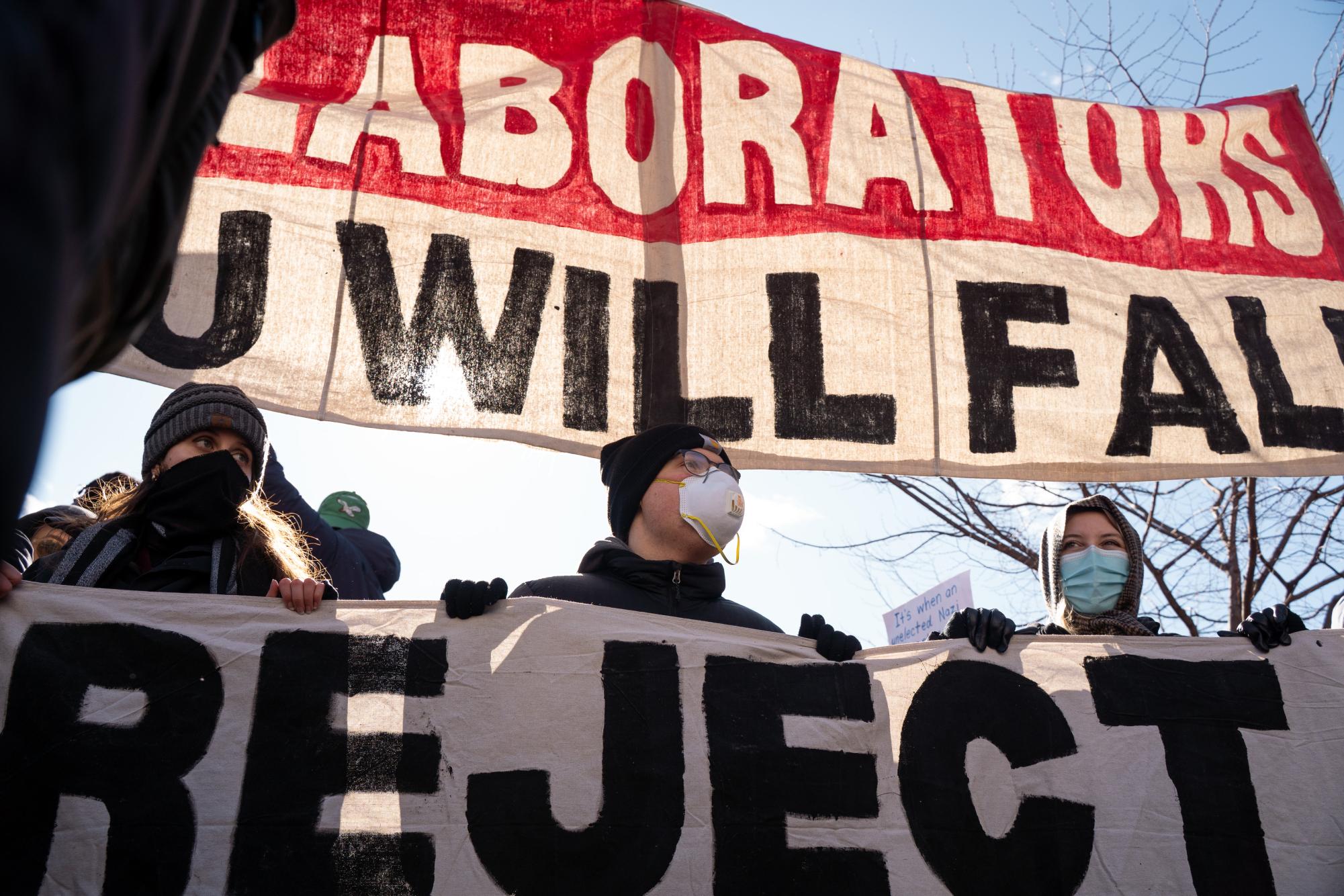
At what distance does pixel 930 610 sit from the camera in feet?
20.5

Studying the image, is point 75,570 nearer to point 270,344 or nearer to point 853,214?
point 270,344

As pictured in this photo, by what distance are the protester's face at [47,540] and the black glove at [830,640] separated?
2.41 meters

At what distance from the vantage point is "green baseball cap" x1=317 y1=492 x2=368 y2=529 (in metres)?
4.22

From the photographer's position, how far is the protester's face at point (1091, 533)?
3477 mm

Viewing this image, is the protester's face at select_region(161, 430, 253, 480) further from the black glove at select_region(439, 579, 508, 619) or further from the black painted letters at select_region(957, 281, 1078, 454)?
the black painted letters at select_region(957, 281, 1078, 454)

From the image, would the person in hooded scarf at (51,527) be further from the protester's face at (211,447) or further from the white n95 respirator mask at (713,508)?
the white n95 respirator mask at (713,508)

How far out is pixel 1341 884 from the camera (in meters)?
2.63

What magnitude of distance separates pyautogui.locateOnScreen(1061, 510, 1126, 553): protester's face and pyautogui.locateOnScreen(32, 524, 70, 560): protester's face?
3119 mm

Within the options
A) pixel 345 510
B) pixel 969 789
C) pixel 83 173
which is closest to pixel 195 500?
pixel 345 510

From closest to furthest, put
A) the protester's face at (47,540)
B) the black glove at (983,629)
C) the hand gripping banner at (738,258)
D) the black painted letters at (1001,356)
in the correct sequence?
the black glove at (983,629), the hand gripping banner at (738,258), the protester's face at (47,540), the black painted letters at (1001,356)

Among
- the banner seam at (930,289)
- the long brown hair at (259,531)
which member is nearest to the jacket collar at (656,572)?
the long brown hair at (259,531)

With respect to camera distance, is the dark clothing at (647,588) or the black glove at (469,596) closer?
the black glove at (469,596)

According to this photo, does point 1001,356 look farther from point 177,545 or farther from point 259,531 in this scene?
point 177,545

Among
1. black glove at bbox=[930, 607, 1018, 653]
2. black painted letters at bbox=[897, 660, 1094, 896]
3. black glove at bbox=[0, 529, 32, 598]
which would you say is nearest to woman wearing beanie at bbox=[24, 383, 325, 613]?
black glove at bbox=[0, 529, 32, 598]
